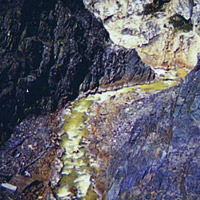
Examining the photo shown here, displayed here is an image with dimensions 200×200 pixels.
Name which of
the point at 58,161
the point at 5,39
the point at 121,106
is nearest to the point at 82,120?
the point at 121,106

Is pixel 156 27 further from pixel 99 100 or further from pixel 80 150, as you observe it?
pixel 80 150

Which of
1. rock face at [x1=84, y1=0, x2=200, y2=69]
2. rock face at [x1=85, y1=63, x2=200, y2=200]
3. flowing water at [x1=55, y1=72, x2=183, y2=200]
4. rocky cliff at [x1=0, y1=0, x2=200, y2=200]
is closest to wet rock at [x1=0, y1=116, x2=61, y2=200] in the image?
rocky cliff at [x1=0, y1=0, x2=200, y2=200]

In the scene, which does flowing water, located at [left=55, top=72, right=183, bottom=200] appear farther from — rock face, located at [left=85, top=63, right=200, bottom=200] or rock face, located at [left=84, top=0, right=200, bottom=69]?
rock face, located at [left=84, top=0, right=200, bottom=69]

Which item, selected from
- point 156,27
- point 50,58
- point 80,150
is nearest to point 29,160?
point 80,150

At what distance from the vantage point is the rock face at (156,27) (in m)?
25.5

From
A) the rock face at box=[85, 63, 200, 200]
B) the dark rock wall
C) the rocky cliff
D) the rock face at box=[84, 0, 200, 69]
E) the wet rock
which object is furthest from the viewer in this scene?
the rock face at box=[84, 0, 200, 69]

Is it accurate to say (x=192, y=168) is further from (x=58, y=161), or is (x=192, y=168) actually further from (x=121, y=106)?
(x=121, y=106)

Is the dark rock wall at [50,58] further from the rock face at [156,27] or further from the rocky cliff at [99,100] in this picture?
the rock face at [156,27]

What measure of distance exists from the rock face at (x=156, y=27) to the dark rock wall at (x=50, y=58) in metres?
2.09

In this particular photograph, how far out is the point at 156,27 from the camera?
26.0 metres

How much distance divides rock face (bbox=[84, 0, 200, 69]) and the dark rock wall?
2.09 m

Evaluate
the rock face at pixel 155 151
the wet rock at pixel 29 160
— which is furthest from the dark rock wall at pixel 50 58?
the rock face at pixel 155 151

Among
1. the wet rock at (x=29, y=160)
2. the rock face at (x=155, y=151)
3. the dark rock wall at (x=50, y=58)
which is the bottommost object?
the wet rock at (x=29, y=160)

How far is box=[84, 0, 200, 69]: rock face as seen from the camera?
25.5 meters
